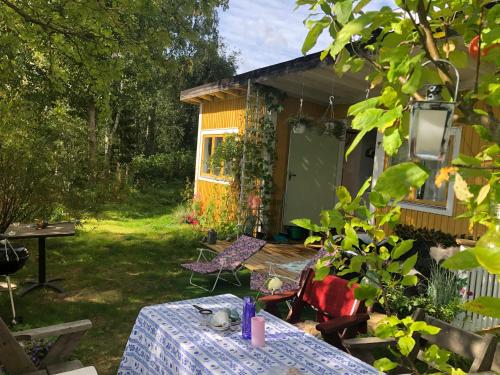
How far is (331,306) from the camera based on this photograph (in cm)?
391

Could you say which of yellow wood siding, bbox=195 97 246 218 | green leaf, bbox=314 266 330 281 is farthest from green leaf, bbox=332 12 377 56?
yellow wood siding, bbox=195 97 246 218

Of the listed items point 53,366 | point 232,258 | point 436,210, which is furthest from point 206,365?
point 436,210

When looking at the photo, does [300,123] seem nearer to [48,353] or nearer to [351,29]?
[48,353]

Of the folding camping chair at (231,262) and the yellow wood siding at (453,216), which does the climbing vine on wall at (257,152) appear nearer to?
the folding camping chair at (231,262)

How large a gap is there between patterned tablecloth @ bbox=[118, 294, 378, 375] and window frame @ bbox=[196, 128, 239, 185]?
6656 mm

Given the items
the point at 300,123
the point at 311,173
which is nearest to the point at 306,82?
the point at 300,123

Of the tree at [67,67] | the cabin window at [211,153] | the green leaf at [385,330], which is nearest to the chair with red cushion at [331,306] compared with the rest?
the green leaf at [385,330]

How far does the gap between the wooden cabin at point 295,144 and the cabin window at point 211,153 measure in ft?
0.09

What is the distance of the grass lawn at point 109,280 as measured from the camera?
4.59 m

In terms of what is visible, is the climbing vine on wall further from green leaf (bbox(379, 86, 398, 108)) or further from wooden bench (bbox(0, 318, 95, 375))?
green leaf (bbox(379, 86, 398, 108))

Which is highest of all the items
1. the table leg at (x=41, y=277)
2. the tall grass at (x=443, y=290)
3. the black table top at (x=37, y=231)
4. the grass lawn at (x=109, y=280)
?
the black table top at (x=37, y=231)

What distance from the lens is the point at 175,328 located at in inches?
113

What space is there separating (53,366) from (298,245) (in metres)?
6.45

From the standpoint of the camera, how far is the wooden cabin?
24.6 feet
